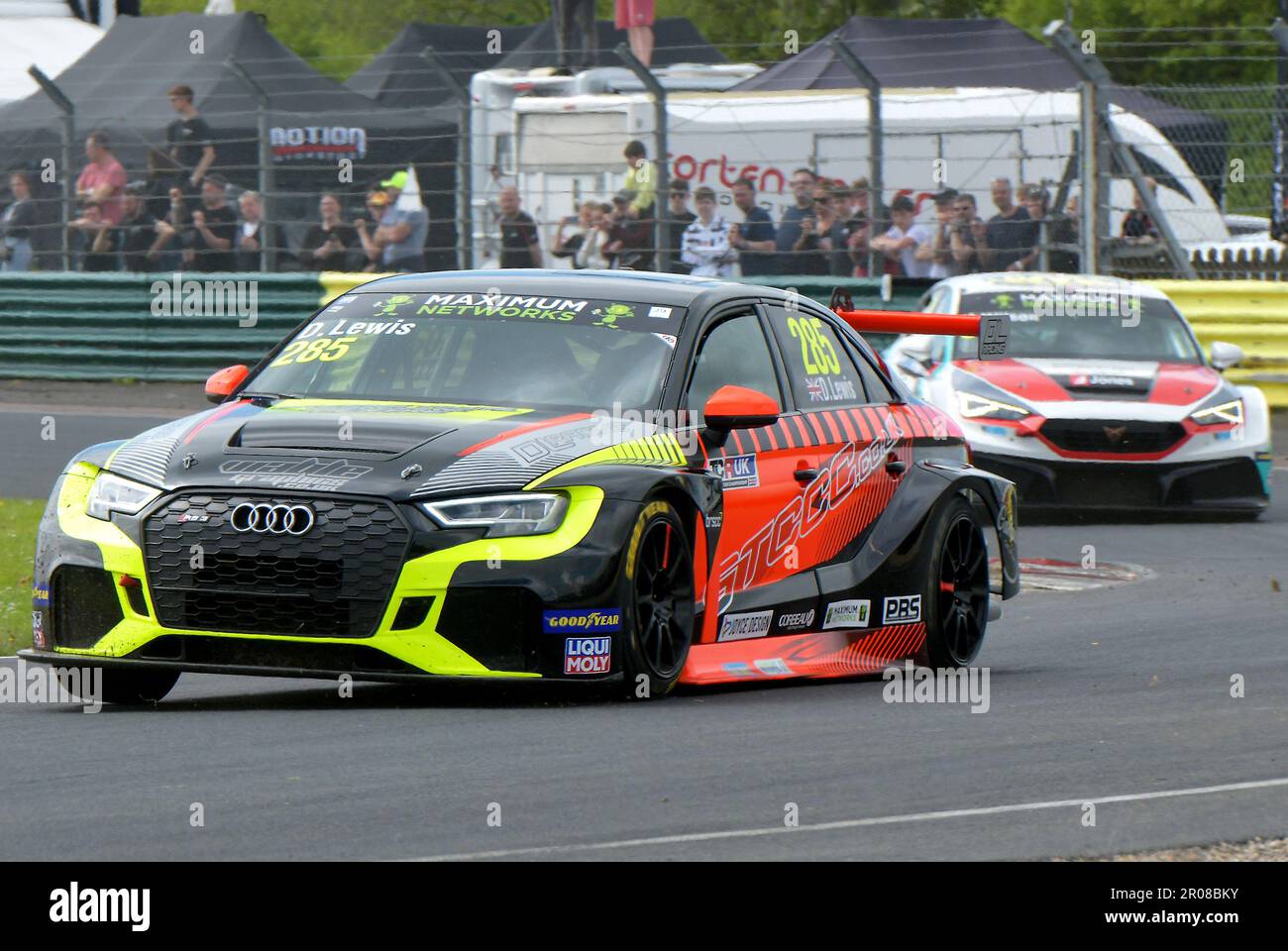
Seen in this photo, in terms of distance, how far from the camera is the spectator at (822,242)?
22.1 metres

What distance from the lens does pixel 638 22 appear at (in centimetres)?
2838

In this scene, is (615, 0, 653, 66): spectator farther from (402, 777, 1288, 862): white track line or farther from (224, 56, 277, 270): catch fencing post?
(402, 777, 1288, 862): white track line

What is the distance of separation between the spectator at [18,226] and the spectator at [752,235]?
7453 mm

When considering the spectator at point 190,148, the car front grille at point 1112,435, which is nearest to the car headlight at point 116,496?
the car front grille at point 1112,435

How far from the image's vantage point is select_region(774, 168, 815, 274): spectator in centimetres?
2206

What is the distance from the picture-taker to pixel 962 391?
15.9 m

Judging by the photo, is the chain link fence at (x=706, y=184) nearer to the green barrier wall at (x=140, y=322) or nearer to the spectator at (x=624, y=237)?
the spectator at (x=624, y=237)

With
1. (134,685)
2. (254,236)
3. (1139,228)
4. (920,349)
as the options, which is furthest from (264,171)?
(134,685)

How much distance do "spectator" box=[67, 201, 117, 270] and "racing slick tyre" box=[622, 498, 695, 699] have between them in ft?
58.2

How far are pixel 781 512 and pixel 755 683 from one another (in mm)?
721

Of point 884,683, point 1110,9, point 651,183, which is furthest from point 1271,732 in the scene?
point 1110,9

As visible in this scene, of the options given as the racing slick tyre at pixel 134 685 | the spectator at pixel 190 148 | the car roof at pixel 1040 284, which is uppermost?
the spectator at pixel 190 148

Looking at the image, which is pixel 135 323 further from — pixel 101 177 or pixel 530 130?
pixel 530 130
